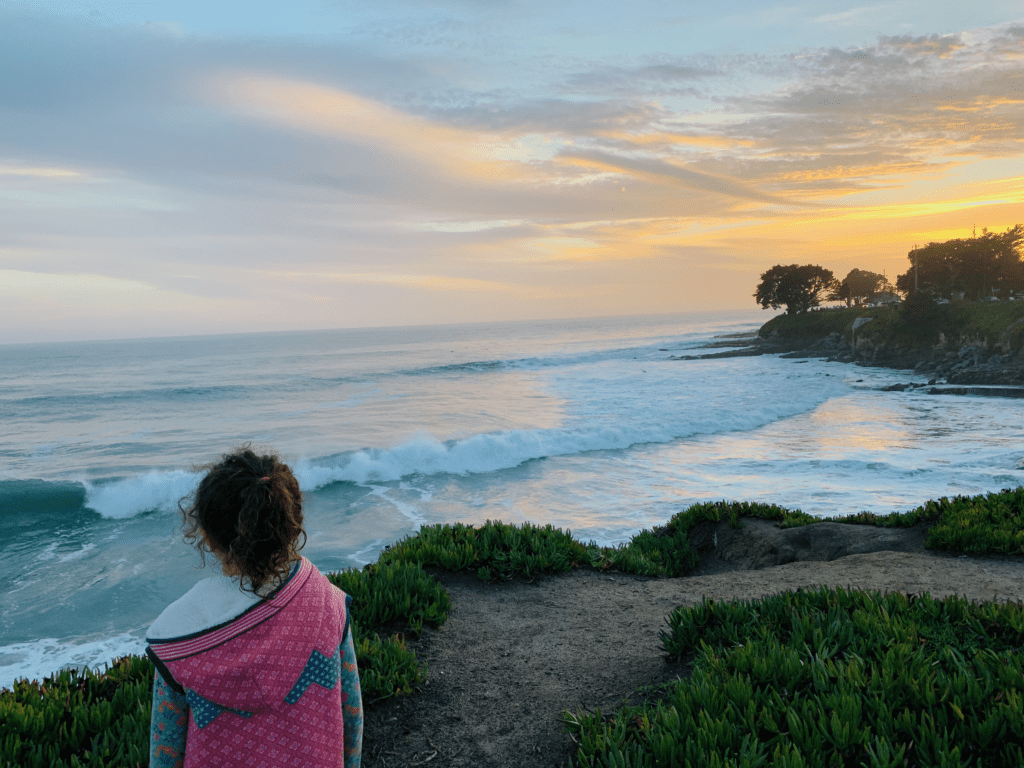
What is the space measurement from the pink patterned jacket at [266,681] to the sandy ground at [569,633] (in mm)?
2014

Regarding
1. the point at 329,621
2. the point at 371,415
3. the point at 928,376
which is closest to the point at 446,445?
the point at 371,415

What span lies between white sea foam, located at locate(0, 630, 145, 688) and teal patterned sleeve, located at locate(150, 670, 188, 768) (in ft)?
26.7

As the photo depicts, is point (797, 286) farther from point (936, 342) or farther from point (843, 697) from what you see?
point (843, 697)

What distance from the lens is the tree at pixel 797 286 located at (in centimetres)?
8406

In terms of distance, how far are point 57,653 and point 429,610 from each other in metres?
7.16

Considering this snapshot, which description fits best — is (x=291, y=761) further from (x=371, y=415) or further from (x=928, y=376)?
(x=928, y=376)

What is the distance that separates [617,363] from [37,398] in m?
50.9

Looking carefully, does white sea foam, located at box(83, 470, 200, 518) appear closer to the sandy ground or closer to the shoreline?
the sandy ground

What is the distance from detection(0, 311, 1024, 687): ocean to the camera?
12164mm

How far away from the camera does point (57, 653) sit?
8.98 metres

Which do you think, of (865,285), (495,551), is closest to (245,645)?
(495,551)

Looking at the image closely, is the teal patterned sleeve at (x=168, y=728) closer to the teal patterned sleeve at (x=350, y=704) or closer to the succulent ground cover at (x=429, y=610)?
the teal patterned sleeve at (x=350, y=704)

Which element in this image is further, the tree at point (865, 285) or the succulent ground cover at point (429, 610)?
the tree at point (865, 285)

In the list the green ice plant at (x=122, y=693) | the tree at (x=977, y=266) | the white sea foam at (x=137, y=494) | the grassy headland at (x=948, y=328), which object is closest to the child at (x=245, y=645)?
the green ice plant at (x=122, y=693)
